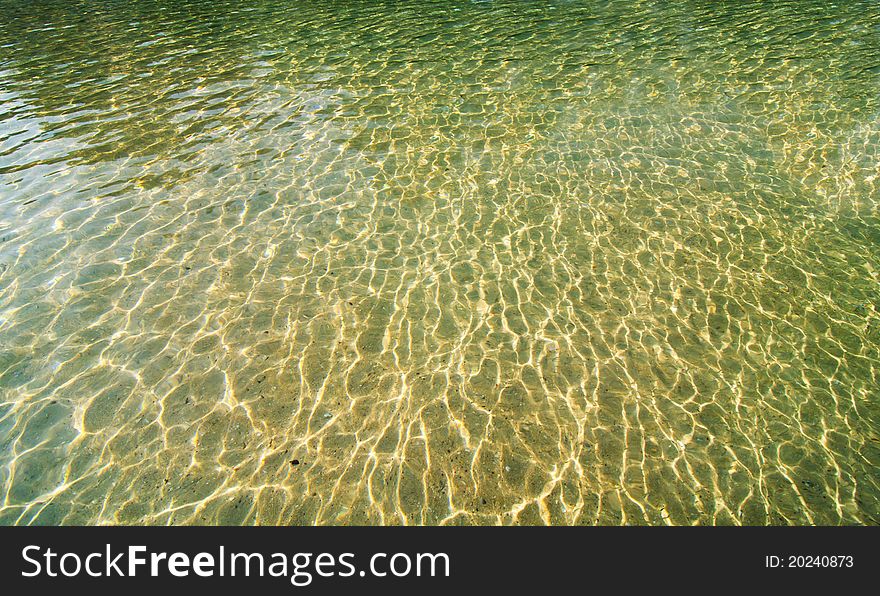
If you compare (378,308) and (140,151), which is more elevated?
(140,151)

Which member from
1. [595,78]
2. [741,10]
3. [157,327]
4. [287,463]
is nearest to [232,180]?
A: [157,327]

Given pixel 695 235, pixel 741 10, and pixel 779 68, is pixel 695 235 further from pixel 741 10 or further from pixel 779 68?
pixel 741 10

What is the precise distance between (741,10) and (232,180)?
14694mm

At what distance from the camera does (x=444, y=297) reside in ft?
19.2

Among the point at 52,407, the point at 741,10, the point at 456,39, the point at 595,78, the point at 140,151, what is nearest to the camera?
the point at 52,407

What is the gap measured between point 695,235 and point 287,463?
5379 mm

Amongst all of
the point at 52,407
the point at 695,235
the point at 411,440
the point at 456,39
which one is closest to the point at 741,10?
the point at 456,39

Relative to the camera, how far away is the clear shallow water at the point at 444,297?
13.9 ft

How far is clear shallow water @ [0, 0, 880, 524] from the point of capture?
4.23 m

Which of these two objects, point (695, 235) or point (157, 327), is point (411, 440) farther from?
point (695, 235)

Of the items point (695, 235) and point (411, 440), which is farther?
point (695, 235)

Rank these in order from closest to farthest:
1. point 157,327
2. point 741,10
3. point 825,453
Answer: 1. point 825,453
2. point 157,327
3. point 741,10

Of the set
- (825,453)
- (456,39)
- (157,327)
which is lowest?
(825,453)

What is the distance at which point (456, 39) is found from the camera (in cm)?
1326
